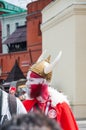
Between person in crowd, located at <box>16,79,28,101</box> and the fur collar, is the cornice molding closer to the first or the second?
person in crowd, located at <box>16,79,28,101</box>

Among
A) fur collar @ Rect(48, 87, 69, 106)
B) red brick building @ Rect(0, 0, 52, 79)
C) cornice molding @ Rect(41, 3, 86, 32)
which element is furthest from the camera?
red brick building @ Rect(0, 0, 52, 79)

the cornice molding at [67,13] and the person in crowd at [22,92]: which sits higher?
the cornice molding at [67,13]

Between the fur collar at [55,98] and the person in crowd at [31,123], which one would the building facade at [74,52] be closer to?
the fur collar at [55,98]

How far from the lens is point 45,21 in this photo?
2523 centimetres

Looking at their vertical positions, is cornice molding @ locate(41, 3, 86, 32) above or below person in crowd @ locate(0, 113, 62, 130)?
above

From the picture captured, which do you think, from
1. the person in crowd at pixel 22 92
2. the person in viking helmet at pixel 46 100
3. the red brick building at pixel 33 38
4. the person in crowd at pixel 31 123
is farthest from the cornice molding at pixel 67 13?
the person in crowd at pixel 31 123

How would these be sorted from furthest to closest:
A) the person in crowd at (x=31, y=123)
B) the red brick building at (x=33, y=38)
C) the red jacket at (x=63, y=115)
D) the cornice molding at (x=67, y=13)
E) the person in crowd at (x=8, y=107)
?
the red brick building at (x=33, y=38) < the cornice molding at (x=67, y=13) < the red jacket at (x=63, y=115) < the person in crowd at (x=8, y=107) < the person in crowd at (x=31, y=123)

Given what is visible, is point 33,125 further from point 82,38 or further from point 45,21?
point 45,21

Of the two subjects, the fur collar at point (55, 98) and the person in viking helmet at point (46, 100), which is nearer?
the person in viking helmet at point (46, 100)

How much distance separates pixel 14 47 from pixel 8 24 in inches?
212

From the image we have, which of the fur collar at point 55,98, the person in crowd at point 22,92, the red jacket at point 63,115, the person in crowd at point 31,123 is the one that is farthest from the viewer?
the person in crowd at point 22,92

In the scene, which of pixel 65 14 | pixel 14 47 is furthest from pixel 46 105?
pixel 14 47

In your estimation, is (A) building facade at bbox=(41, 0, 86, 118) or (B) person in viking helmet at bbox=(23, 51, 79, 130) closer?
(B) person in viking helmet at bbox=(23, 51, 79, 130)

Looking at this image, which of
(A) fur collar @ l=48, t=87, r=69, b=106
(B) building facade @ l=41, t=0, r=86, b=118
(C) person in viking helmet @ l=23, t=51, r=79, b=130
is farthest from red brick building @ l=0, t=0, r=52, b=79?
(A) fur collar @ l=48, t=87, r=69, b=106
